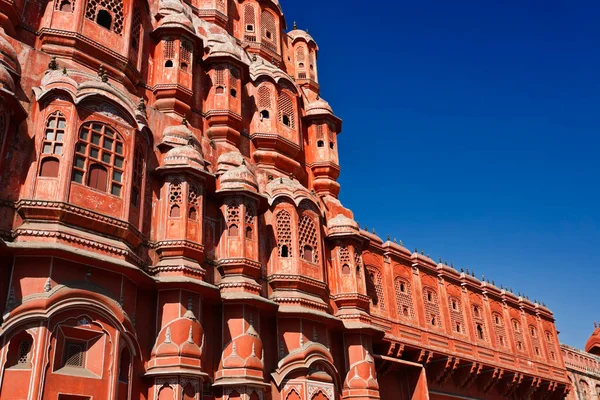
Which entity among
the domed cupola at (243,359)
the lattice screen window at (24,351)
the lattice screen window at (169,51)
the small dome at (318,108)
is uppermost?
the small dome at (318,108)

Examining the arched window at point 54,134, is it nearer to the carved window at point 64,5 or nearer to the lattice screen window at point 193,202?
the lattice screen window at point 193,202

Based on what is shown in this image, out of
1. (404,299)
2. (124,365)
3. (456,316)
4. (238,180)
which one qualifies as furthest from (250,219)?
(456,316)

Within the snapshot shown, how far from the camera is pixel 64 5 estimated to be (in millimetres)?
15695

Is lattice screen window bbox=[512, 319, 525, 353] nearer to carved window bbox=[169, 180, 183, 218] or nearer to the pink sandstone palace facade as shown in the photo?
the pink sandstone palace facade

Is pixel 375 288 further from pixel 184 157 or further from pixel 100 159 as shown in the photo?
pixel 100 159

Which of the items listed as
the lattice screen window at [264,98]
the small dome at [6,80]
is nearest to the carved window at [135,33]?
the small dome at [6,80]

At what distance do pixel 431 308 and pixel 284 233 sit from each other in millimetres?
10625

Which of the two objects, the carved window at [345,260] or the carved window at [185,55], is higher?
the carved window at [185,55]

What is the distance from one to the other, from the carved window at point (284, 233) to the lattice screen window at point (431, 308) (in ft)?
32.3

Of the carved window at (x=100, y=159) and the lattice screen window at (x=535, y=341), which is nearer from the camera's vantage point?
the carved window at (x=100, y=159)

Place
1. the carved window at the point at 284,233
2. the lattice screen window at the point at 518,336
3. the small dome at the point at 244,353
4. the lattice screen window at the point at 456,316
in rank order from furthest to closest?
the lattice screen window at the point at 518,336 → the lattice screen window at the point at 456,316 → the carved window at the point at 284,233 → the small dome at the point at 244,353

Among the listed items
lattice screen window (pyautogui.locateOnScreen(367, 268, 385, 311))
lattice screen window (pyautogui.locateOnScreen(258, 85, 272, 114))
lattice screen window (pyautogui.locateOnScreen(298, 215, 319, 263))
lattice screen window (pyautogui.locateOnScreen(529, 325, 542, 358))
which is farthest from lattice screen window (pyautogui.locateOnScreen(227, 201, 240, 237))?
lattice screen window (pyautogui.locateOnScreen(529, 325, 542, 358))

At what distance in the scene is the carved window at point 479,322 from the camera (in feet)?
91.6

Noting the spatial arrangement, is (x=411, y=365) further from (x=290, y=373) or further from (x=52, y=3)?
(x=52, y=3)
